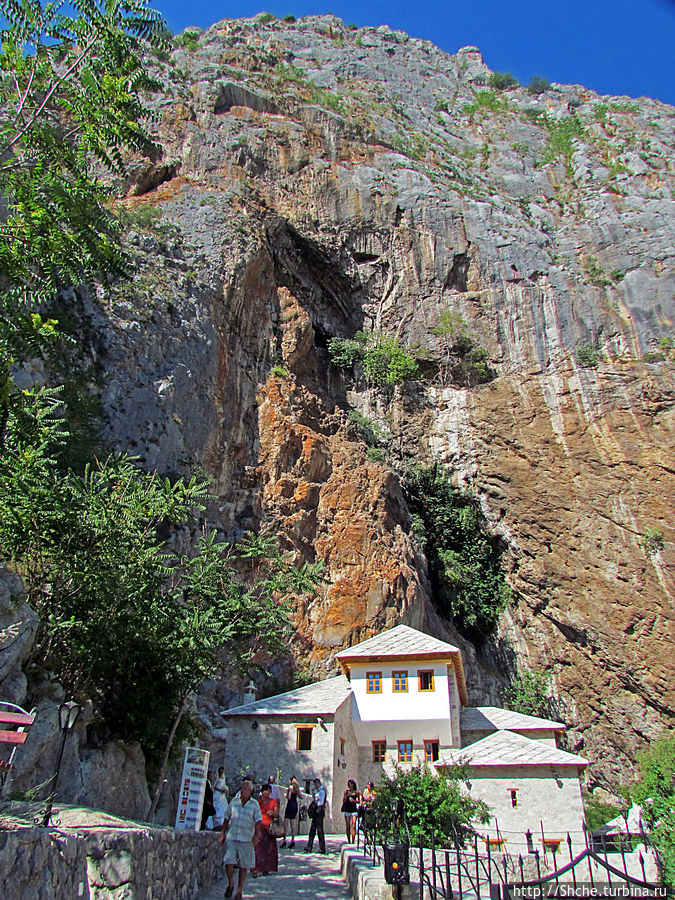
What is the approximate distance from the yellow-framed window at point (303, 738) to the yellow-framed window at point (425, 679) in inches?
179

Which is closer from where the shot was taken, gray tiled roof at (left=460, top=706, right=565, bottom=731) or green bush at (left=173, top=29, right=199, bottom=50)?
gray tiled roof at (left=460, top=706, right=565, bottom=731)

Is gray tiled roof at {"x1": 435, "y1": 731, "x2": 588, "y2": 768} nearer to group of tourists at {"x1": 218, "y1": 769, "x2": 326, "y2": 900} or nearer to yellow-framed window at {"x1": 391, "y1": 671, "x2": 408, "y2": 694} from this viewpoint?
yellow-framed window at {"x1": 391, "y1": 671, "x2": 408, "y2": 694}

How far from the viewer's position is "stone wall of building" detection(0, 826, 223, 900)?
16.5 feet

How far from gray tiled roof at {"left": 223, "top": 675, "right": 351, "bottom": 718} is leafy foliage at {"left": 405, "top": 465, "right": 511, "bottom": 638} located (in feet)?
29.9

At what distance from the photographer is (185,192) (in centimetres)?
3372

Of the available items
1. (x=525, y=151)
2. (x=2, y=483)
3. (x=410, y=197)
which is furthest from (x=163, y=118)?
(x=2, y=483)

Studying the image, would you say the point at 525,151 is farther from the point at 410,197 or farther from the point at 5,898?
the point at 5,898

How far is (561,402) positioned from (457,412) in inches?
205

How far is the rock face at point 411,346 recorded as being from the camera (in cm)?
2597

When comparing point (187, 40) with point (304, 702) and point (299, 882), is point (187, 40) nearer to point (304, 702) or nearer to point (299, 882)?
point (304, 702)

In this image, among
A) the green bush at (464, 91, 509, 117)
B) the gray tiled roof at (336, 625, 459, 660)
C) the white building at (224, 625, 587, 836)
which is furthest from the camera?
the green bush at (464, 91, 509, 117)

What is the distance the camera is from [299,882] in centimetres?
1041

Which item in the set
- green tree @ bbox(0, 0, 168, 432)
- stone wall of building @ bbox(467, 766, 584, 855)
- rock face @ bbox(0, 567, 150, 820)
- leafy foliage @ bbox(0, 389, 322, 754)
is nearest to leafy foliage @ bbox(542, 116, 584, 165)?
stone wall of building @ bbox(467, 766, 584, 855)

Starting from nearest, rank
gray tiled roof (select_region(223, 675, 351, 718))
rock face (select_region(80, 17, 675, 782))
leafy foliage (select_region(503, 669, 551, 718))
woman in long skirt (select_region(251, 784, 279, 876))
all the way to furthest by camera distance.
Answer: woman in long skirt (select_region(251, 784, 279, 876))
gray tiled roof (select_region(223, 675, 351, 718))
rock face (select_region(80, 17, 675, 782))
leafy foliage (select_region(503, 669, 551, 718))
